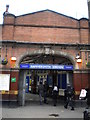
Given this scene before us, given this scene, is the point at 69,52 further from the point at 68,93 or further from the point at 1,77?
the point at 1,77

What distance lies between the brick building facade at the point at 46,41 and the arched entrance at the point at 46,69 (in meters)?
0.09

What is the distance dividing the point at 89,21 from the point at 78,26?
3.47 feet

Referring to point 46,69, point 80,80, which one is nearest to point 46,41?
point 46,69

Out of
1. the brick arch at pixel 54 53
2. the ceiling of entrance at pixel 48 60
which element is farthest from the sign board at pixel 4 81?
the ceiling of entrance at pixel 48 60

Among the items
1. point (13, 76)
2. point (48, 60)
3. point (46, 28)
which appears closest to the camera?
point (13, 76)

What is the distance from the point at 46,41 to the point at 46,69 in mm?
2132

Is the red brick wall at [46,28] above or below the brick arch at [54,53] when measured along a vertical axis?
above

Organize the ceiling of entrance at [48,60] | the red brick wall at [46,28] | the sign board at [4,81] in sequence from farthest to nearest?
the ceiling of entrance at [48,60]
the red brick wall at [46,28]
the sign board at [4,81]

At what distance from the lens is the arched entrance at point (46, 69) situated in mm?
12234

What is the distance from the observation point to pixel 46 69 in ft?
41.4

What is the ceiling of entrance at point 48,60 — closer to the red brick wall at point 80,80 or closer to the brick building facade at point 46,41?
the brick building facade at point 46,41

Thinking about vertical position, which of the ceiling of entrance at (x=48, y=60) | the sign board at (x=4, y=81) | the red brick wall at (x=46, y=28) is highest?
the red brick wall at (x=46, y=28)

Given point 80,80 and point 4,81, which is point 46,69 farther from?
point 4,81

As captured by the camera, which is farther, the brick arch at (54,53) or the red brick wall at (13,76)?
the brick arch at (54,53)
